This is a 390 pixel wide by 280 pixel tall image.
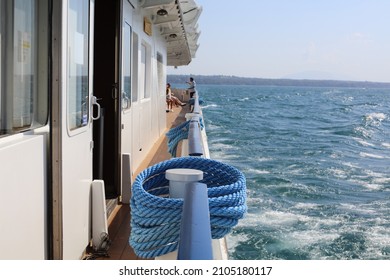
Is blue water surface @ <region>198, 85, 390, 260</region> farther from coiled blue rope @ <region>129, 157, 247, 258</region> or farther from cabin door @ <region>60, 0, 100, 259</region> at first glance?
coiled blue rope @ <region>129, 157, 247, 258</region>

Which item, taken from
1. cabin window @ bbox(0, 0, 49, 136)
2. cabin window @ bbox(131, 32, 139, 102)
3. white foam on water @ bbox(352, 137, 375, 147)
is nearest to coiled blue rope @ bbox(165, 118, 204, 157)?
cabin window @ bbox(0, 0, 49, 136)

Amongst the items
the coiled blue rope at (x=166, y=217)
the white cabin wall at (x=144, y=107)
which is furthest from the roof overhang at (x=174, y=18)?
the coiled blue rope at (x=166, y=217)

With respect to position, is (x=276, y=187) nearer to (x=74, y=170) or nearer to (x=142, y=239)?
(x=74, y=170)

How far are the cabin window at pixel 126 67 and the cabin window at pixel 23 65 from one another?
2493 millimetres

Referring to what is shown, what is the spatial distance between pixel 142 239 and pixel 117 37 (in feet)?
11.8

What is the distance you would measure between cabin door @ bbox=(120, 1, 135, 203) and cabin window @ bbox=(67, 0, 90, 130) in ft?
4.78

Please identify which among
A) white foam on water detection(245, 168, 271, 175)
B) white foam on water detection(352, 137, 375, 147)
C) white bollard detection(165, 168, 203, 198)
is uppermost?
white bollard detection(165, 168, 203, 198)

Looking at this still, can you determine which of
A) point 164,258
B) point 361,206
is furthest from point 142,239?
point 361,206

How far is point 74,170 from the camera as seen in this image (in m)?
3.11

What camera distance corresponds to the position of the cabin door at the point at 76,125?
285cm

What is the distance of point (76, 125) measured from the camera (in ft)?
10.5

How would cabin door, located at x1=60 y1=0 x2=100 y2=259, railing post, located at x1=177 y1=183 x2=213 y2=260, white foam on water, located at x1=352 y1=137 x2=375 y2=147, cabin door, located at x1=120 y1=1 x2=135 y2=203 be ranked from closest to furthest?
railing post, located at x1=177 y1=183 x2=213 y2=260 → cabin door, located at x1=60 y1=0 x2=100 y2=259 → cabin door, located at x1=120 y1=1 x2=135 y2=203 → white foam on water, located at x1=352 y1=137 x2=375 y2=147

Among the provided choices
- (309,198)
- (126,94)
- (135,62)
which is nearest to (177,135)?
(126,94)

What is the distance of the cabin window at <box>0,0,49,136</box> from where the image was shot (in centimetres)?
221
